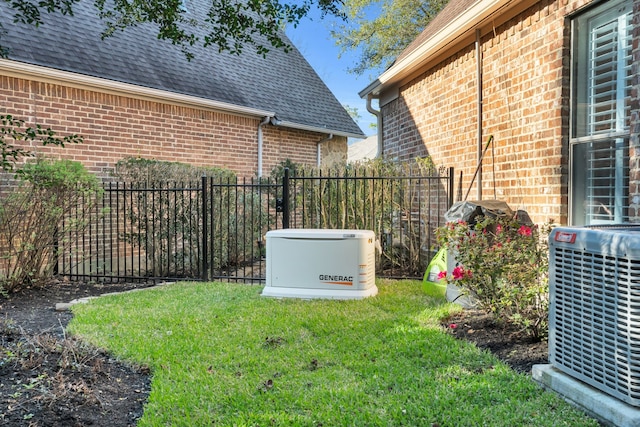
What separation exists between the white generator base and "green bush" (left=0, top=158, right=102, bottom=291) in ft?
10.2

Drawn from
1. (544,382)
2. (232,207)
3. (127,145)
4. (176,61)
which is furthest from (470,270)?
(176,61)

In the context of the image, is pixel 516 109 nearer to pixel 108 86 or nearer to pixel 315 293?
pixel 315 293

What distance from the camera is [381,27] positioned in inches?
847

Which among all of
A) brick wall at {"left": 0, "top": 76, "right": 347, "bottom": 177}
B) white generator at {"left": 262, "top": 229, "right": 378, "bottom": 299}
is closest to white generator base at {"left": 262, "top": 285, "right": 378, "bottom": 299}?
white generator at {"left": 262, "top": 229, "right": 378, "bottom": 299}

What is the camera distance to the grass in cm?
276

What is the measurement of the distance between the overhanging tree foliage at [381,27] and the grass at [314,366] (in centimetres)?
1777

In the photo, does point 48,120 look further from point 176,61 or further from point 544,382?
point 544,382

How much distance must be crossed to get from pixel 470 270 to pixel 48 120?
22.1ft

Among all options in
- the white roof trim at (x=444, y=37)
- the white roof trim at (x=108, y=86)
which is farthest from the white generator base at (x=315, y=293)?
the white roof trim at (x=108, y=86)

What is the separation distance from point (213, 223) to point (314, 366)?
4.22 m

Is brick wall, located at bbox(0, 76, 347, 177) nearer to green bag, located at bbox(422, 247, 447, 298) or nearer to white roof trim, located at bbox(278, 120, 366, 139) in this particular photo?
white roof trim, located at bbox(278, 120, 366, 139)

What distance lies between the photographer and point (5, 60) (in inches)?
268

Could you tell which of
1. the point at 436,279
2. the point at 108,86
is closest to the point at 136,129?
the point at 108,86

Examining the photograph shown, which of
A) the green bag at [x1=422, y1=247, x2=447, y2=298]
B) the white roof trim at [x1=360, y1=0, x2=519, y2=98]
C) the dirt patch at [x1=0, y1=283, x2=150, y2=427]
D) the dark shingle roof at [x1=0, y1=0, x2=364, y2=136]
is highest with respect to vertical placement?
the dark shingle roof at [x1=0, y1=0, x2=364, y2=136]
